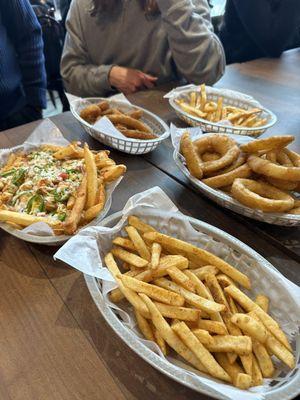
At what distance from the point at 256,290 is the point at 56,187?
0.64m

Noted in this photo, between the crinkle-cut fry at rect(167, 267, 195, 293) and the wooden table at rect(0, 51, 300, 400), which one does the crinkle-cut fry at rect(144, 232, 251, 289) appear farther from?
the wooden table at rect(0, 51, 300, 400)

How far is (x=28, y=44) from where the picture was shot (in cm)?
211

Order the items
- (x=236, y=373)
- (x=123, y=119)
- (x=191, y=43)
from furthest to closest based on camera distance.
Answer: (x=191, y=43)
(x=123, y=119)
(x=236, y=373)

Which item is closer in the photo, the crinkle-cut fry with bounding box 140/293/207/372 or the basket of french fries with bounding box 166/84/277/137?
the crinkle-cut fry with bounding box 140/293/207/372

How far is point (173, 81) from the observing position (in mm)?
2193

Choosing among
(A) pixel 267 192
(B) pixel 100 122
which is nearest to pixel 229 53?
(B) pixel 100 122

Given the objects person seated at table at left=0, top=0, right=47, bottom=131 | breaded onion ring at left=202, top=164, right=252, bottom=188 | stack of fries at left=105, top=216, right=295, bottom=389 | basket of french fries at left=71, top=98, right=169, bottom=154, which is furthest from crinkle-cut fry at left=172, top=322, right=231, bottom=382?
person seated at table at left=0, top=0, right=47, bottom=131

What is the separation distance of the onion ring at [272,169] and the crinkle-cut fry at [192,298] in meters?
0.50

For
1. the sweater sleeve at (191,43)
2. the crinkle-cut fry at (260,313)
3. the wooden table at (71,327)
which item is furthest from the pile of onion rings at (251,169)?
the sweater sleeve at (191,43)

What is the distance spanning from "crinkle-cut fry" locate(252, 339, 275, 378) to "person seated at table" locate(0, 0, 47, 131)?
1.95 metres

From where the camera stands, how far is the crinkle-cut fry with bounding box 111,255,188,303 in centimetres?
78

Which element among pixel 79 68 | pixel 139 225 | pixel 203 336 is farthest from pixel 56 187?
pixel 79 68

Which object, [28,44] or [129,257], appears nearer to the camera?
[129,257]

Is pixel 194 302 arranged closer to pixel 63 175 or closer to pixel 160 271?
pixel 160 271
